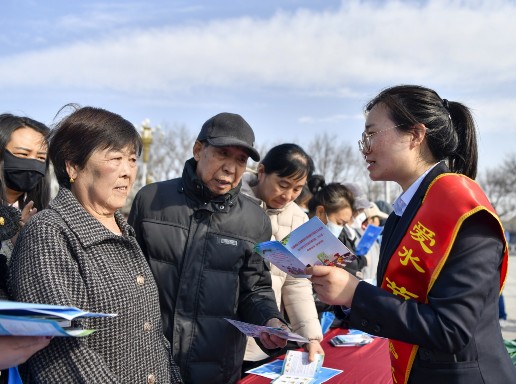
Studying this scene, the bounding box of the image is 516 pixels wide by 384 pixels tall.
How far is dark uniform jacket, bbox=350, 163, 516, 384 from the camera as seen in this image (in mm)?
1501

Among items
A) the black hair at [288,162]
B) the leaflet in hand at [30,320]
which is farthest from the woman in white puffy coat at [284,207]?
the leaflet in hand at [30,320]

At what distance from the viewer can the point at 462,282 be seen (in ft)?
4.93

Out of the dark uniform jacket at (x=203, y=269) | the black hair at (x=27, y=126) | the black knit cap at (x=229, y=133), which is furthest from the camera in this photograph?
the black hair at (x=27, y=126)

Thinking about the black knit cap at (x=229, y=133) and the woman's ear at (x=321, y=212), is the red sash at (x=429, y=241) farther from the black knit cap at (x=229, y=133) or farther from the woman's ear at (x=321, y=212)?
the woman's ear at (x=321, y=212)

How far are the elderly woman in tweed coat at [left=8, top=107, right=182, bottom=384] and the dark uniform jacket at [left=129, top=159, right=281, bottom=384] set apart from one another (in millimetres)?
258

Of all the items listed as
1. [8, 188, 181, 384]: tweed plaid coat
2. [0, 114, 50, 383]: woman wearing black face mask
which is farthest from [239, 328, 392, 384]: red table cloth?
[0, 114, 50, 383]: woman wearing black face mask

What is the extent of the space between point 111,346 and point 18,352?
0.39 meters

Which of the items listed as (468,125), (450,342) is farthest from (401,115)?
(450,342)

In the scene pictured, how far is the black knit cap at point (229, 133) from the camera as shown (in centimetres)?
246

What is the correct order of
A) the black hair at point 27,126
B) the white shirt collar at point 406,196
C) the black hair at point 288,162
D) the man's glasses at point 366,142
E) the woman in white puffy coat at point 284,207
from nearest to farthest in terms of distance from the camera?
1. the white shirt collar at point 406,196
2. the man's glasses at point 366,142
3. the black hair at point 27,126
4. the woman in white puffy coat at point 284,207
5. the black hair at point 288,162

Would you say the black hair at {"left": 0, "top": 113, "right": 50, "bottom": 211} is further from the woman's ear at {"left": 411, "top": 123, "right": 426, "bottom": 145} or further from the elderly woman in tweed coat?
the woman's ear at {"left": 411, "top": 123, "right": 426, "bottom": 145}

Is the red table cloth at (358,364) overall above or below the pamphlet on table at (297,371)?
below

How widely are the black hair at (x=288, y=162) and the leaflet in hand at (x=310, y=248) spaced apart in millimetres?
1721

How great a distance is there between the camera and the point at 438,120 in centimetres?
187
